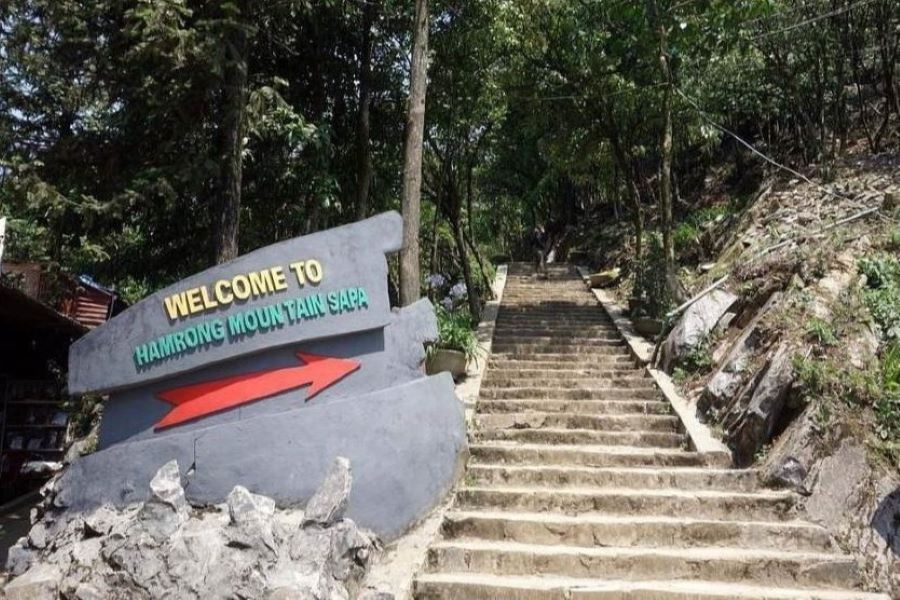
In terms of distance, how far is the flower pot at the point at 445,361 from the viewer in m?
9.06

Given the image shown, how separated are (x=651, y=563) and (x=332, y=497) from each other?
8.78 feet

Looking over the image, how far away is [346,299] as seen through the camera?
629 centimetres

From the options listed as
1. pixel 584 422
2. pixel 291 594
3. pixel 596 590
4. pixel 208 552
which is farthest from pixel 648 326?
pixel 208 552

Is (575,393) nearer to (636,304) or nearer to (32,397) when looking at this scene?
(636,304)

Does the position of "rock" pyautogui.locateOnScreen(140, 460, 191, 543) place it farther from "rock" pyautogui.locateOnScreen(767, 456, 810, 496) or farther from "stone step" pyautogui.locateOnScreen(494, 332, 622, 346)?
"stone step" pyautogui.locateOnScreen(494, 332, 622, 346)

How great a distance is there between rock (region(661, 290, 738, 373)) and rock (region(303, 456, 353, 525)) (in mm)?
5206

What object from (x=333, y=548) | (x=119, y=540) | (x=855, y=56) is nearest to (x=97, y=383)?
(x=119, y=540)

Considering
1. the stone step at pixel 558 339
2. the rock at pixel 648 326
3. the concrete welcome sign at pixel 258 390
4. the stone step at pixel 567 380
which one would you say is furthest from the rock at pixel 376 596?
the rock at pixel 648 326

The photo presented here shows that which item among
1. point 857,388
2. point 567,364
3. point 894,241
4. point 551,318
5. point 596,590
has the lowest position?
point 596,590

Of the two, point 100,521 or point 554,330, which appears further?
point 554,330

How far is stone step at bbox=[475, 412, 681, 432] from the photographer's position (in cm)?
813

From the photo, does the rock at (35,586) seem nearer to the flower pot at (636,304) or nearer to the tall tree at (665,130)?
the tall tree at (665,130)

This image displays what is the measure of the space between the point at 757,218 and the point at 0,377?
12.9 metres

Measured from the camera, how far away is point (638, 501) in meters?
6.42
